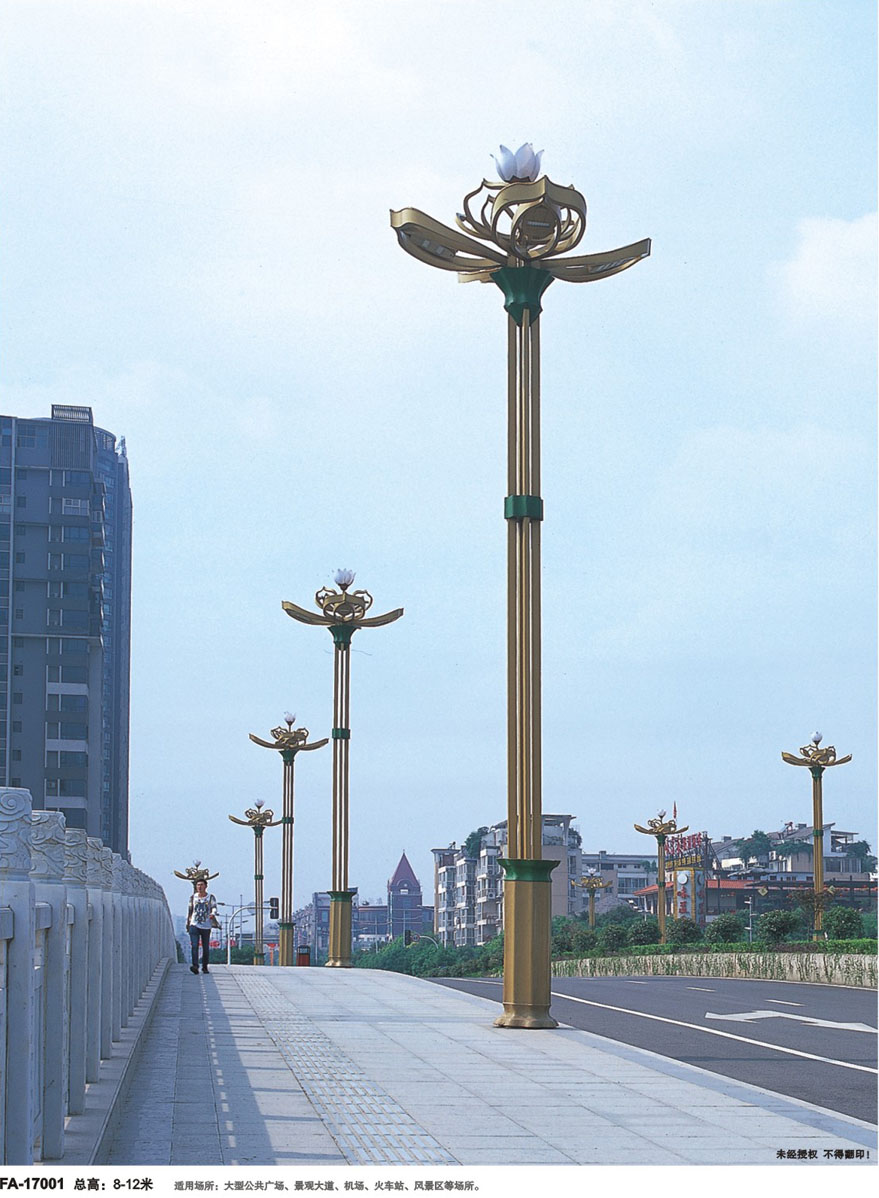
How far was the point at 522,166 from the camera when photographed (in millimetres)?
15125

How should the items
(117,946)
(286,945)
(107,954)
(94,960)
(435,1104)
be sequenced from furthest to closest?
1. (286,945)
2. (117,946)
3. (107,954)
4. (435,1104)
5. (94,960)

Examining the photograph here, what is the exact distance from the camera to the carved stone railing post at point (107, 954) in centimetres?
892

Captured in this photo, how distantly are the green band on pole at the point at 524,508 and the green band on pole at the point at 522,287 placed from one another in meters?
1.77

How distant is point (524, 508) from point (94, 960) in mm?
7742

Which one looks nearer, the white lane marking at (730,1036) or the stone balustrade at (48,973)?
the stone balustrade at (48,973)

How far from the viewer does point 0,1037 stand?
4.97m

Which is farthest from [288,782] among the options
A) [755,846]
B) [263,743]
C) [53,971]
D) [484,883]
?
[755,846]

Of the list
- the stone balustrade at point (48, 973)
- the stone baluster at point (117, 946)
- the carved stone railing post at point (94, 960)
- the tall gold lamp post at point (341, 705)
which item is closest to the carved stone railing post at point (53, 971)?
the stone balustrade at point (48, 973)

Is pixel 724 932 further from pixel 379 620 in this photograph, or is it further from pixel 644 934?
pixel 379 620

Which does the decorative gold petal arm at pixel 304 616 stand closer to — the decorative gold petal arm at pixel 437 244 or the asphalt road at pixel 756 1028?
the asphalt road at pixel 756 1028

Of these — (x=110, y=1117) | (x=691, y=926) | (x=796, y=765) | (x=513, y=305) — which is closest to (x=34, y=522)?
(x=691, y=926)

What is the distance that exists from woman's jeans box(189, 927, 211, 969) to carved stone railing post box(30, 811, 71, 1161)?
16.9m

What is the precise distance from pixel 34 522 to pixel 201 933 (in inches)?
2740
